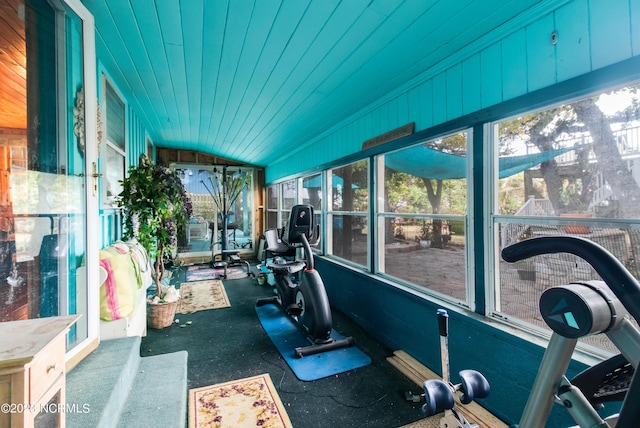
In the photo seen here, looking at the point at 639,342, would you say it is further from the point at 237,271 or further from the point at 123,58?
the point at 237,271

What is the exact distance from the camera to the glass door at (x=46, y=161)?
137 cm

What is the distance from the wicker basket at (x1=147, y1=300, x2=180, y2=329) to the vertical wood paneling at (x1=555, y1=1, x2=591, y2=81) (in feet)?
12.8

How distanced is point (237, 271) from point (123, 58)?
4511 millimetres

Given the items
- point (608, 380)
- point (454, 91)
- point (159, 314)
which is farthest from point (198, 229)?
point (608, 380)

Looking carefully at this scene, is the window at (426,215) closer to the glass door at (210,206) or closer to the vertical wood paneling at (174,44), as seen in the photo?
the vertical wood paneling at (174,44)

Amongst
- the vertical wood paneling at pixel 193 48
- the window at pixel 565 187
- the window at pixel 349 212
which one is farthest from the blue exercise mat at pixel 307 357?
the vertical wood paneling at pixel 193 48

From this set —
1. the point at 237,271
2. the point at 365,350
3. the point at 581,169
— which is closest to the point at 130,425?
the point at 365,350

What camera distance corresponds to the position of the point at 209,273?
240 inches

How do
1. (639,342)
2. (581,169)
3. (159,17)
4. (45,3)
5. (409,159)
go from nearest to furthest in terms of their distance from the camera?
(639,342), (581,169), (45,3), (159,17), (409,159)

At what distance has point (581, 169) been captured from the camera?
155cm

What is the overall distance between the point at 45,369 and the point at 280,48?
2195 millimetres

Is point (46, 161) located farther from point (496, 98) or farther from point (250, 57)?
point (496, 98)

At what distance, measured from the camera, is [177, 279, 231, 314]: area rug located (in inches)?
161

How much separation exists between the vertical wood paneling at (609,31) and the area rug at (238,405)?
2.62 m
